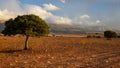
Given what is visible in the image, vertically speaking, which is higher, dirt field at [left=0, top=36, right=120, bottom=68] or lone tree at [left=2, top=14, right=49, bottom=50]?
lone tree at [left=2, top=14, right=49, bottom=50]

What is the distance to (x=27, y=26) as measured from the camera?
114 feet

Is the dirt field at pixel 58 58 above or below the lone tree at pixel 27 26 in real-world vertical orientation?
below

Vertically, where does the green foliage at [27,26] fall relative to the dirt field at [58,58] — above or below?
above

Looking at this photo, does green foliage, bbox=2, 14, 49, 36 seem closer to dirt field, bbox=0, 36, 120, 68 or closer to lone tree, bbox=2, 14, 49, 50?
lone tree, bbox=2, 14, 49, 50

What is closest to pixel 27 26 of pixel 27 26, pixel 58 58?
pixel 27 26

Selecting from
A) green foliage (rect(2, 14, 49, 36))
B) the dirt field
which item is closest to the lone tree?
green foliage (rect(2, 14, 49, 36))

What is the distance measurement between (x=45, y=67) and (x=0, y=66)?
377cm

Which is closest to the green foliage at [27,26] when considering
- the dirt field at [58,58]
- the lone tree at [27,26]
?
the lone tree at [27,26]

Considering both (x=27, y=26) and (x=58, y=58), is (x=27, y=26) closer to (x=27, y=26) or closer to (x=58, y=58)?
(x=27, y=26)

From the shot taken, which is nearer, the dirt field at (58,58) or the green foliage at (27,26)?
the dirt field at (58,58)

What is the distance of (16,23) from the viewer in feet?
115

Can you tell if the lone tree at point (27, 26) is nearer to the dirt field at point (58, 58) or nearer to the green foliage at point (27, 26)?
the green foliage at point (27, 26)

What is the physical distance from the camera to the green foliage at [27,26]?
34.6 metres

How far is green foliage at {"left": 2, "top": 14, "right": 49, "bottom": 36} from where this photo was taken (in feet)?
113
